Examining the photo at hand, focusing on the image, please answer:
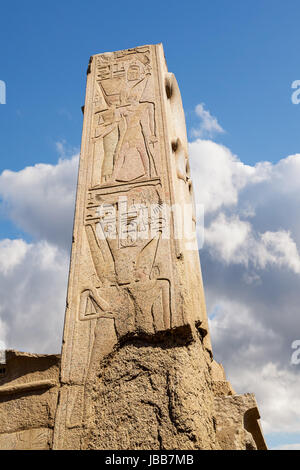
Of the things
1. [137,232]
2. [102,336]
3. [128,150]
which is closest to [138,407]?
[102,336]

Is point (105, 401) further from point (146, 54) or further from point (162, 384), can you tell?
point (146, 54)

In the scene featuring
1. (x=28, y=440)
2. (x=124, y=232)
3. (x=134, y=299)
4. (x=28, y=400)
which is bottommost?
(x=28, y=440)

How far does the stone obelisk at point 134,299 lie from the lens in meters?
2.90

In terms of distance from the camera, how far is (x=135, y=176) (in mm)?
3928

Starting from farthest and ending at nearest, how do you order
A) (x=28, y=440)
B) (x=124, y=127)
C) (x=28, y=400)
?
(x=124, y=127), (x=28, y=400), (x=28, y=440)

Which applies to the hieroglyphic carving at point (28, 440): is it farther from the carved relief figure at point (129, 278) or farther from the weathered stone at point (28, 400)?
the carved relief figure at point (129, 278)

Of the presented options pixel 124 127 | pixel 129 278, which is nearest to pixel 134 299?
pixel 129 278

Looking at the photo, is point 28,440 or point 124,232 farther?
point 124,232

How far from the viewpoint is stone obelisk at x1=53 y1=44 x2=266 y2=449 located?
290 centimetres

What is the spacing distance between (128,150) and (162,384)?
2.14 metres

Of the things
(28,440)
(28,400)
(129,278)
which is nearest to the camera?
(28,440)

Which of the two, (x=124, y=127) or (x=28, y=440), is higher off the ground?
(x=124, y=127)

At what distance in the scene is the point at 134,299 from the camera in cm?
330

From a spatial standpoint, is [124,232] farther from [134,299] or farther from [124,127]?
[124,127]
